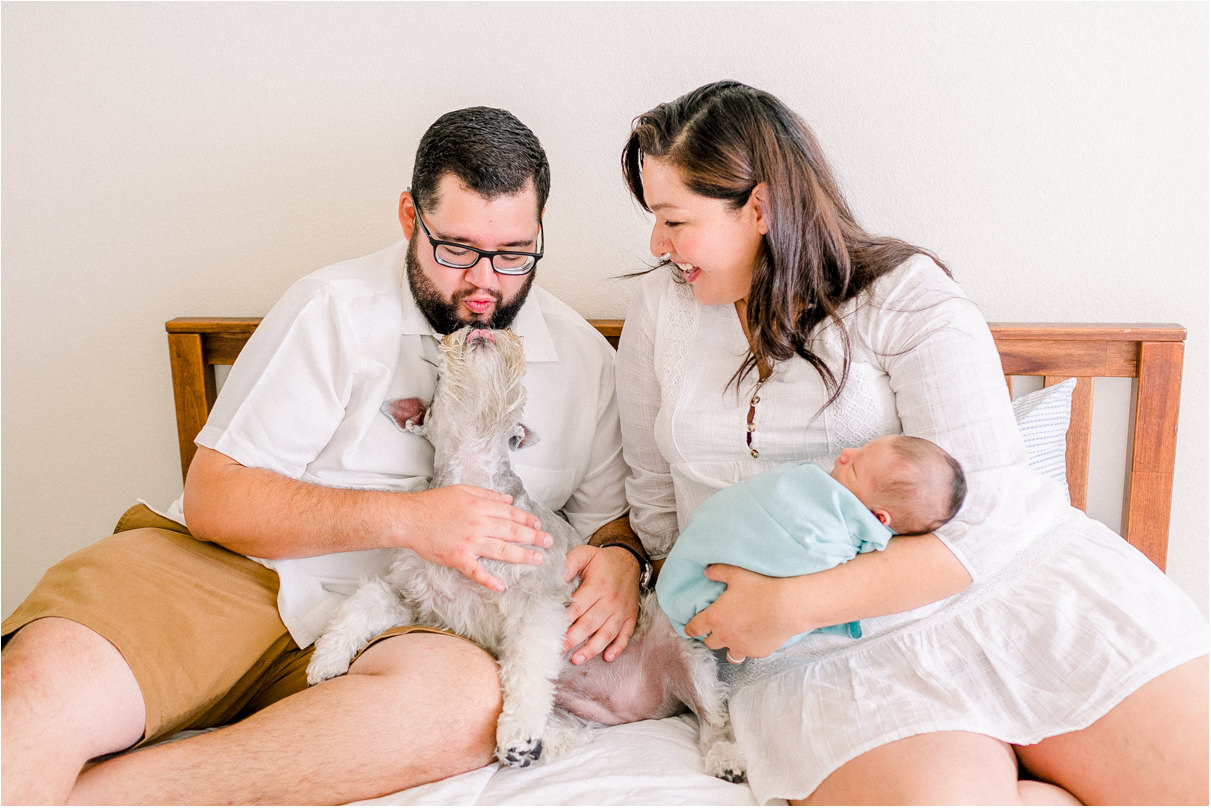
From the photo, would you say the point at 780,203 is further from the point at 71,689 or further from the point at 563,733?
the point at 71,689

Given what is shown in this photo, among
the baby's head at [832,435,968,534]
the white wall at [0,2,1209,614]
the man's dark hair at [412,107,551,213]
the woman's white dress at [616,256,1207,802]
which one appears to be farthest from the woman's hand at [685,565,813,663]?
the white wall at [0,2,1209,614]

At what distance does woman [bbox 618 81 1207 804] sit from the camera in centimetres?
155

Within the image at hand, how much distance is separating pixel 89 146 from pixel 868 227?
2.33 m

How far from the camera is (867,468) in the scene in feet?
5.44

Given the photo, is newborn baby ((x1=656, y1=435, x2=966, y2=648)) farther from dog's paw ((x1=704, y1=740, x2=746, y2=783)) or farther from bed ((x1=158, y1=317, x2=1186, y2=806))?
bed ((x1=158, y1=317, x2=1186, y2=806))

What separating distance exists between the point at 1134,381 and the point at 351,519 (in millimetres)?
2070

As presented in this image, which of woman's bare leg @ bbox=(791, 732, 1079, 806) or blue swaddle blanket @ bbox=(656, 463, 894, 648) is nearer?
woman's bare leg @ bbox=(791, 732, 1079, 806)

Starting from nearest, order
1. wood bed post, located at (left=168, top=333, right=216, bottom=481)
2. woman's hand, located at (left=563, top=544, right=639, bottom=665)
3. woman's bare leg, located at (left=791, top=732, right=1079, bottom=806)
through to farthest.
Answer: woman's bare leg, located at (left=791, top=732, right=1079, bottom=806) < woman's hand, located at (left=563, top=544, right=639, bottom=665) < wood bed post, located at (left=168, top=333, right=216, bottom=481)

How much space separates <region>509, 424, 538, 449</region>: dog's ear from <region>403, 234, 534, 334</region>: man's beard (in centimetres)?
26

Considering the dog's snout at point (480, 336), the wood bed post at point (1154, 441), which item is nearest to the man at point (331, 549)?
the dog's snout at point (480, 336)

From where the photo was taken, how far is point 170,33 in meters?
2.54

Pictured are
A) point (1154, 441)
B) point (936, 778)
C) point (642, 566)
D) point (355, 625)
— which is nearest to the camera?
point (936, 778)

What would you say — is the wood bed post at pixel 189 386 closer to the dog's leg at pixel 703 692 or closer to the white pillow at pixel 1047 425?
the dog's leg at pixel 703 692

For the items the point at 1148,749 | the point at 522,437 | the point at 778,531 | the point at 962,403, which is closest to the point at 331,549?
the point at 522,437
